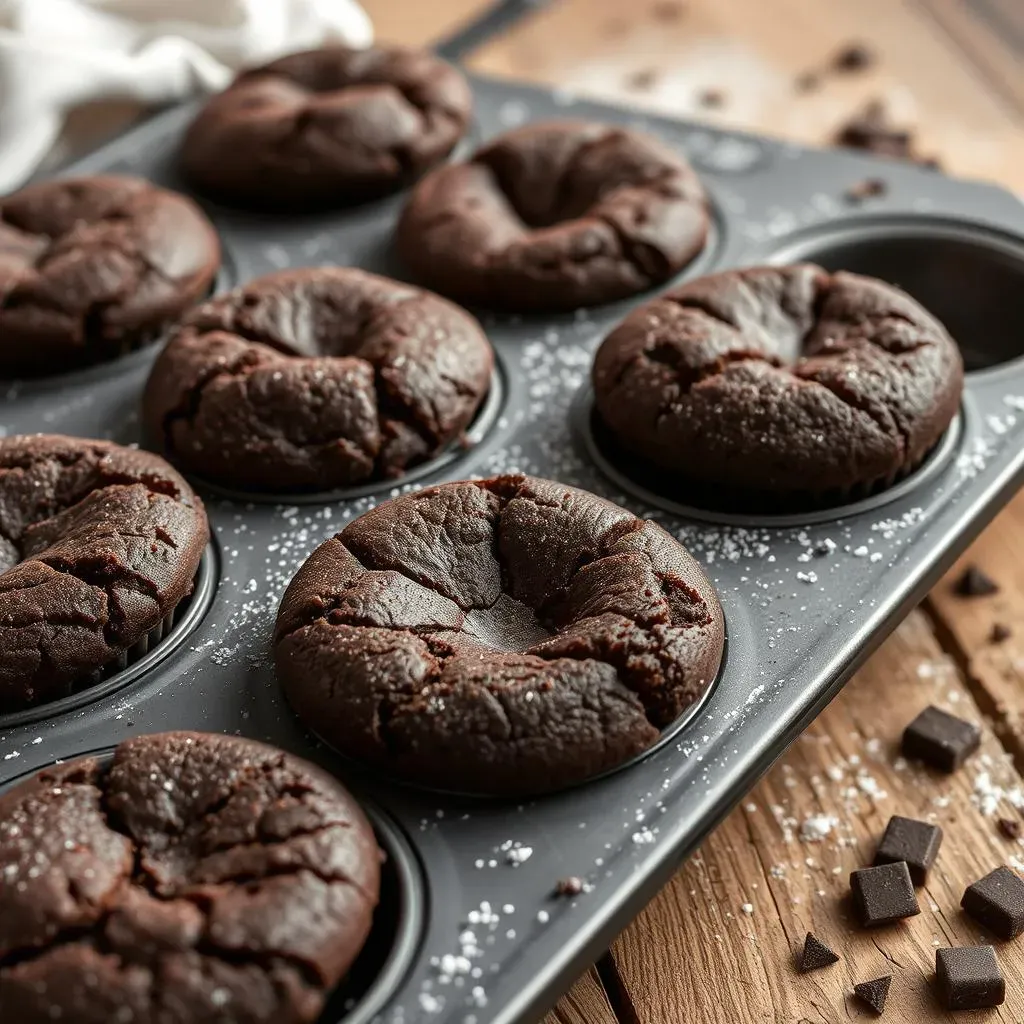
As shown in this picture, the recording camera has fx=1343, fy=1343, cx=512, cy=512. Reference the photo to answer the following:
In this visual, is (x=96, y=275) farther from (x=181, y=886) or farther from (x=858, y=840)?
(x=858, y=840)

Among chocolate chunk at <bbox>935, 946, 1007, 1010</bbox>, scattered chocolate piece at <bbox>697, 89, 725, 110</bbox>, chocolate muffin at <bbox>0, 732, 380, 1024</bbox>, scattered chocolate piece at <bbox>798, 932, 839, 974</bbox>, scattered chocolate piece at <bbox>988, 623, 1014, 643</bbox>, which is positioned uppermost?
scattered chocolate piece at <bbox>697, 89, 725, 110</bbox>

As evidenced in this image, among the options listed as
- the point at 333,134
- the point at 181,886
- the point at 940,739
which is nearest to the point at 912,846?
the point at 940,739

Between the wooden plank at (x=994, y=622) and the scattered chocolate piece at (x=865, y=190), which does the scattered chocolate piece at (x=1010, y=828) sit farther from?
the scattered chocolate piece at (x=865, y=190)

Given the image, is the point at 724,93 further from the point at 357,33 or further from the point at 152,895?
the point at 152,895

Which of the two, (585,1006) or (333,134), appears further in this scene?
(333,134)

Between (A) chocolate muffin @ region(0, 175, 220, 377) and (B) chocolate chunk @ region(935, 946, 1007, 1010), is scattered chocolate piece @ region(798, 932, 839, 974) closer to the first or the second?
(B) chocolate chunk @ region(935, 946, 1007, 1010)

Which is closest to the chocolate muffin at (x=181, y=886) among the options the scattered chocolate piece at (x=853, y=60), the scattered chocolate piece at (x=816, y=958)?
the scattered chocolate piece at (x=816, y=958)

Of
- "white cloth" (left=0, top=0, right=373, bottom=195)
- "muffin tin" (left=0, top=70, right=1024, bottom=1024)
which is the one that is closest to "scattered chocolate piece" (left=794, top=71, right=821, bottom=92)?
"muffin tin" (left=0, top=70, right=1024, bottom=1024)
